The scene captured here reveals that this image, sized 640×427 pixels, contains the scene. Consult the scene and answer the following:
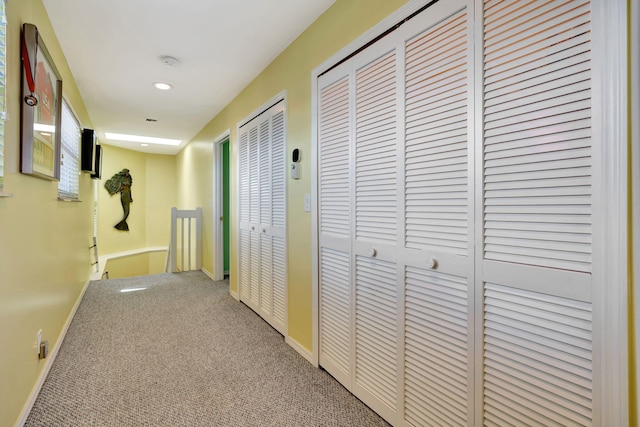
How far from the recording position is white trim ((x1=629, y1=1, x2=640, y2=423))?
0.80m

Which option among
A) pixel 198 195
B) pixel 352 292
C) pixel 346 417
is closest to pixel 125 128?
pixel 198 195

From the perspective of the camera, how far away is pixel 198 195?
535 cm

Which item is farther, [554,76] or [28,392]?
[28,392]

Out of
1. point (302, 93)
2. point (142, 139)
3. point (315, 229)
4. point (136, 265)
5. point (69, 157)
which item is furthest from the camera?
point (136, 265)

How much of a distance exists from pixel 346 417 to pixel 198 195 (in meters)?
4.55

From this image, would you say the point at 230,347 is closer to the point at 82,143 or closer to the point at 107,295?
the point at 107,295

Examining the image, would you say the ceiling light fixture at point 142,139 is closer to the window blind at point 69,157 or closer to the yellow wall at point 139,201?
the yellow wall at point 139,201

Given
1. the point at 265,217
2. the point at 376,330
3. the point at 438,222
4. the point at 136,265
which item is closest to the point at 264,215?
the point at 265,217

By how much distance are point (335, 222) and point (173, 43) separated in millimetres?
1907

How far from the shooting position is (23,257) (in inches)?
62.9

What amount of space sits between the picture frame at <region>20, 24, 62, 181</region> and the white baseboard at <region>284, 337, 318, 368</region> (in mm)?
1932

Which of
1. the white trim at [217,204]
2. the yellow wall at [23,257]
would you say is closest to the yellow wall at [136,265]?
the white trim at [217,204]

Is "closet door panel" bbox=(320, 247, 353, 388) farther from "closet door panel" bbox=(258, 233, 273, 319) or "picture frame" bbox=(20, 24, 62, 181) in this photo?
"picture frame" bbox=(20, 24, 62, 181)

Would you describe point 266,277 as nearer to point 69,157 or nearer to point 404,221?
point 404,221
